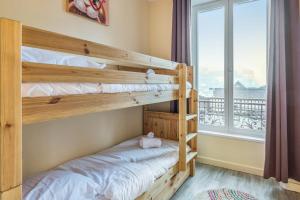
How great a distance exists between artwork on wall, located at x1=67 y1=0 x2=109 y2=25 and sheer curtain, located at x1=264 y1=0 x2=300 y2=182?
6.24 feet

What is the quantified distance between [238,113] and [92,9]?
2327 mm

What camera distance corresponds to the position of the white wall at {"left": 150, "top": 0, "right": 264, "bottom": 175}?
101 inches

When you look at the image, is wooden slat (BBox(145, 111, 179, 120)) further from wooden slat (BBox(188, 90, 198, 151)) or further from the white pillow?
the white pillow

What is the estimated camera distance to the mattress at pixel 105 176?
4.11 feet

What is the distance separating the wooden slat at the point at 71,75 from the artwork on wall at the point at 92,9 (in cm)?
104

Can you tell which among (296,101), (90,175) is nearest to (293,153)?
(296,101)

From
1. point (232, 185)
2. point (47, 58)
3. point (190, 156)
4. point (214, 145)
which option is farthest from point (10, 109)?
point (214, 145)

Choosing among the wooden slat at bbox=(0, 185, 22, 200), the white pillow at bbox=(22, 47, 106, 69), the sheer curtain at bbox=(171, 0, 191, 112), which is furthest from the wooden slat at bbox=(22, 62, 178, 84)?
the sheer curtain at bbox=(171, 0, 191, 112)

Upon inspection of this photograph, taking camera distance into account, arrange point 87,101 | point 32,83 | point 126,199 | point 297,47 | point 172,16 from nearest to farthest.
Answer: point 32,83 → point 87,101 → point 126,199 → point 297,47 → point 172,16

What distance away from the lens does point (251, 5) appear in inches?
104

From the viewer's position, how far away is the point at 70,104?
101 centimetres

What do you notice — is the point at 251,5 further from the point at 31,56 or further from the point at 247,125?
the point at 31,56

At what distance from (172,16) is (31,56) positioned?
2.18 metres

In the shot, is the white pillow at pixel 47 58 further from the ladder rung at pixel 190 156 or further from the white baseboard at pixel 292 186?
the white baseboard at pixel 292 186
